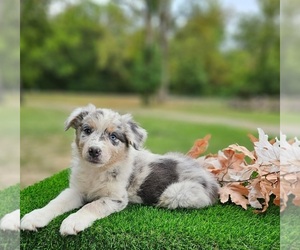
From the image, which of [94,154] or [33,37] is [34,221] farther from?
[33,37]

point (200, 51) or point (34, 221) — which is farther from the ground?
point (200, 51)

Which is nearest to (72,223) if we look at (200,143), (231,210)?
(231,210)

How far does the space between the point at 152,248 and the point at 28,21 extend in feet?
35.0

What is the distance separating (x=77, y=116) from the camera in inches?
72.4

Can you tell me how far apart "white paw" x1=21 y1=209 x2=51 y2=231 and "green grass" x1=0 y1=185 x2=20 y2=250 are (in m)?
0.06

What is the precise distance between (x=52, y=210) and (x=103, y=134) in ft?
1.05

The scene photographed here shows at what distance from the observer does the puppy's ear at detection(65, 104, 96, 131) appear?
1840 millimetres

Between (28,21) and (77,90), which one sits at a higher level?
(28,21)

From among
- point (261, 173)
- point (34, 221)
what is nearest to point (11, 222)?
point (34, 221)

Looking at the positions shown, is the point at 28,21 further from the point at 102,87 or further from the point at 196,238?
the point at 196,238

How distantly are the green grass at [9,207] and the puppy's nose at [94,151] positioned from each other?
1.23 feet

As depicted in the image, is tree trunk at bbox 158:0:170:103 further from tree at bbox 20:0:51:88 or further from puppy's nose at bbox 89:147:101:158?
puppy's nose at bbox 89:147:101:158

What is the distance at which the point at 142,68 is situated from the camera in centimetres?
1205

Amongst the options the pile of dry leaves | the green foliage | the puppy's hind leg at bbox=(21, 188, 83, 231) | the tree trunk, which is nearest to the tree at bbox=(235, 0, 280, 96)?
the green foliage
